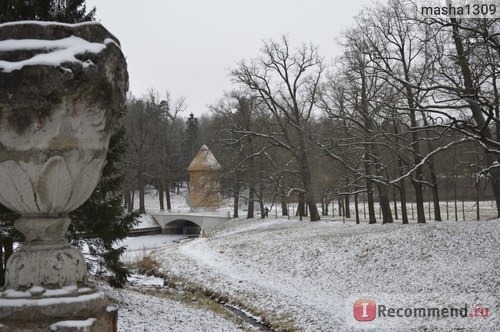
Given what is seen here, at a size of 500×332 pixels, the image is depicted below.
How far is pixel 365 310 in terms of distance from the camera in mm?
12898

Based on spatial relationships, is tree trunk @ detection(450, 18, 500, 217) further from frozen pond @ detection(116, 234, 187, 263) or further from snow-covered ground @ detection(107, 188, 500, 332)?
frozen pond @ detection(116, 234, 187, 263)

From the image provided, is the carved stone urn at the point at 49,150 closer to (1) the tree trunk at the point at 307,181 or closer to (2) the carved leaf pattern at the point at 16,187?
(2) the carved leaf pattern at the point at 16,187

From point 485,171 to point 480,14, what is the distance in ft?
15.1

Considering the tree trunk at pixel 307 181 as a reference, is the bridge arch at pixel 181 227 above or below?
below

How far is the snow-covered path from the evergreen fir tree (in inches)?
181

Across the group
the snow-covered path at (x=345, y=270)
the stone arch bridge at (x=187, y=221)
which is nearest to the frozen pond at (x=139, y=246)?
the snow-covered path at (x=345, y=270)

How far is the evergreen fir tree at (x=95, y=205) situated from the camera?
35.9ft

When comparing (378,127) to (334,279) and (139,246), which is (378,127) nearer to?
(334,279)

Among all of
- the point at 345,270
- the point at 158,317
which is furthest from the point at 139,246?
the point at 158,317

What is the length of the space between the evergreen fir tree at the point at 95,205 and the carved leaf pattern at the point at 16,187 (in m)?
6.68

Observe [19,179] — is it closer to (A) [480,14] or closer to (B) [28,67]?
(B) [28,67]

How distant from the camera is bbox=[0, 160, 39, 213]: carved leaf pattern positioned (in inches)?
159

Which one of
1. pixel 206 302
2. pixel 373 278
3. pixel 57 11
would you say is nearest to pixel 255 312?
pixel 206 302

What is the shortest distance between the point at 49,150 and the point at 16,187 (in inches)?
16.0
